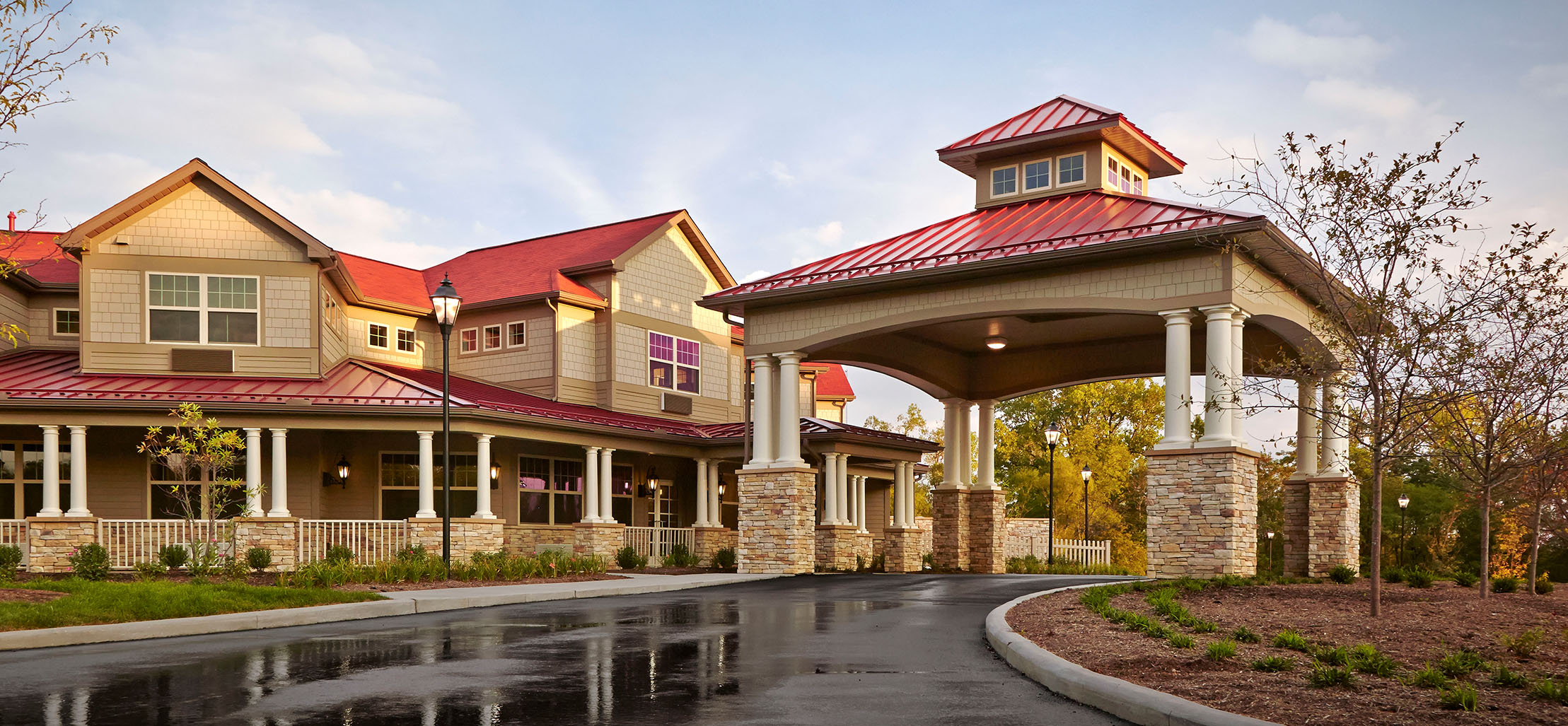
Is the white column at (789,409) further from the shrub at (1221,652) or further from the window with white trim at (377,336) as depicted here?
the shrub at (1221,652)

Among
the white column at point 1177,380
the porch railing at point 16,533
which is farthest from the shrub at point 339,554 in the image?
the white column at point 1177,380

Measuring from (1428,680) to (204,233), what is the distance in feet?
84.9

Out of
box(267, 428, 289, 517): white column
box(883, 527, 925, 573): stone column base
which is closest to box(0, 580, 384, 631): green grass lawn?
box(267, 428, 289, 517): white column

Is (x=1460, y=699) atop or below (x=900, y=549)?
atop

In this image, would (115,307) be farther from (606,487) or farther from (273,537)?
(606,487)

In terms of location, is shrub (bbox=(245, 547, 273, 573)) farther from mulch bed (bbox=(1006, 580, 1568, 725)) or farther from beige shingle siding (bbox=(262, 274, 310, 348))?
mulch bed (bbox=(1006, 580, 1568, 725))

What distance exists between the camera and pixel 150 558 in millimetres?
22484

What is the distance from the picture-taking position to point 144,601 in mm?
13234

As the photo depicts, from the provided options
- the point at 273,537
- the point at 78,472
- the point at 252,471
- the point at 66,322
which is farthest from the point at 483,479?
the point at 66,322

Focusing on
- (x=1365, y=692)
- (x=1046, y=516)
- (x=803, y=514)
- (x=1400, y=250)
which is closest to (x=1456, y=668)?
(x=1365, y=692)

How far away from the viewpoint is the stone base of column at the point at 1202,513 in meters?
20.0

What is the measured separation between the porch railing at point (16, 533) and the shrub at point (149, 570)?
3.85 metres

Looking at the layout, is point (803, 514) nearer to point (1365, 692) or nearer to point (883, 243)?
point (883, 243)

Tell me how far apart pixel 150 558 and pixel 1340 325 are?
20.3m
